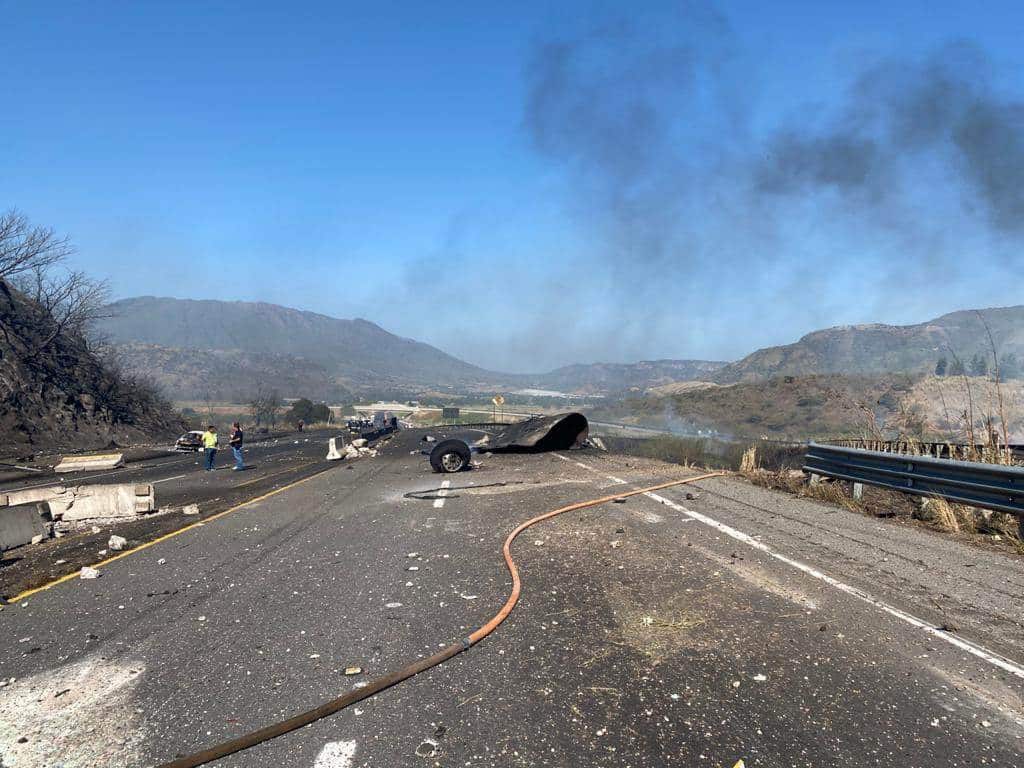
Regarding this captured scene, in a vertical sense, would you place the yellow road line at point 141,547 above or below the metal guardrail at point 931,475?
below

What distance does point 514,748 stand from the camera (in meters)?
2.91

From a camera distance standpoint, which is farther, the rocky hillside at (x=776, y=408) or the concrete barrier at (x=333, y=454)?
the rocky hillside at (x=776, y=408)

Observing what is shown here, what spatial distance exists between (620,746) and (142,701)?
2.68 m

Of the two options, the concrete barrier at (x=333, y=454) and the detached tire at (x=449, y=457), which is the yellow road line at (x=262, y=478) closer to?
the concrete barrier at (x=333, y=454)

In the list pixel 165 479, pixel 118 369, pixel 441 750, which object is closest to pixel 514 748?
pixel 441 750

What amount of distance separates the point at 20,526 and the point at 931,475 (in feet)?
40.8

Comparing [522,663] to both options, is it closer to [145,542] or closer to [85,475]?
[145,542]

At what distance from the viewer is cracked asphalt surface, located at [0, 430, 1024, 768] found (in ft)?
9.74

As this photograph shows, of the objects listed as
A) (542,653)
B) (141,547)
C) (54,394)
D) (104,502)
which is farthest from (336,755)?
(54,394)

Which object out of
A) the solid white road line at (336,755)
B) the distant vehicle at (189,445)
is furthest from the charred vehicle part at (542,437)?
the distant vehicle at (189,445)

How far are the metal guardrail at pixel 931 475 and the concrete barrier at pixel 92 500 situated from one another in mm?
11734

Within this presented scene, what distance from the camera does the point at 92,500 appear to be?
1028 centimetres

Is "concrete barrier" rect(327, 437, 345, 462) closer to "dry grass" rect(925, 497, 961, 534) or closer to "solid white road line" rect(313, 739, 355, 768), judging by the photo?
"dry grass" rect(925, 497, 961, 534)

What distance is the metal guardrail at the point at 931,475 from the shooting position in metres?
6.77
